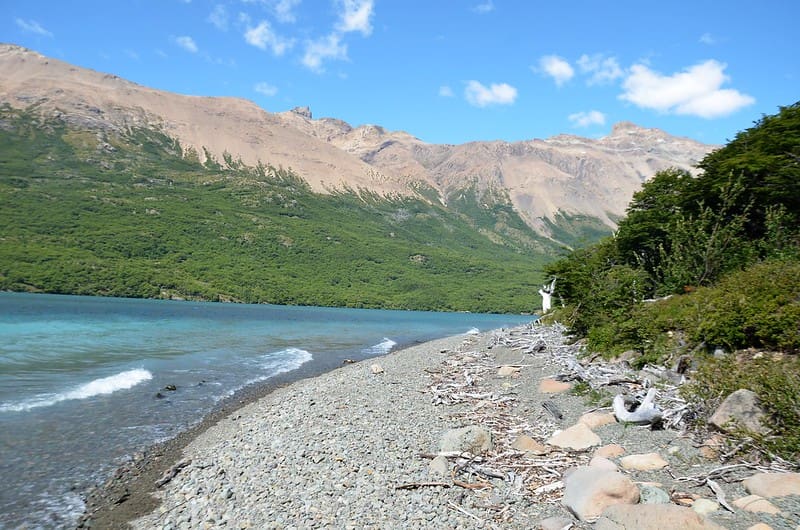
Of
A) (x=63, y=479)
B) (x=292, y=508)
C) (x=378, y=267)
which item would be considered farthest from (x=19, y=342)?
(x=378, y=267)

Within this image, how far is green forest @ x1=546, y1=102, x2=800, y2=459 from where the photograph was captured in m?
9.93

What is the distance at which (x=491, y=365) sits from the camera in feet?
74.0

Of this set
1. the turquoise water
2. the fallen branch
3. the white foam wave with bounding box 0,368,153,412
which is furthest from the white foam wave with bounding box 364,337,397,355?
the fallen branch

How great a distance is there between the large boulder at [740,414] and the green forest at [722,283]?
0.22 metres

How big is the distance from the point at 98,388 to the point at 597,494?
2203 centimetres

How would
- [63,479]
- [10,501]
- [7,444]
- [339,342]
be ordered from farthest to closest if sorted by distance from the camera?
[339,342] < [7,444] < [63,479] < [10,501]

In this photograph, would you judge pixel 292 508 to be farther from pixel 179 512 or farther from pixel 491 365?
pixel 491 365

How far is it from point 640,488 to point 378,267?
18491 cm

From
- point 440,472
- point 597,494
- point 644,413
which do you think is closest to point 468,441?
point 440,472

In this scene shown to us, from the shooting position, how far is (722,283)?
51.6 feet

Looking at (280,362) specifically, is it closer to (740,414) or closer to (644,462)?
(644,462)

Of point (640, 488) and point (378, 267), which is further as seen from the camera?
point (378, 267)

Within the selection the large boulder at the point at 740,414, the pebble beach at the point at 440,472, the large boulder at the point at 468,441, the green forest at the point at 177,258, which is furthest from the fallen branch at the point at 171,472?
the green forest at the point at 177,258

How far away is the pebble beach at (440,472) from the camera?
7.31 m
